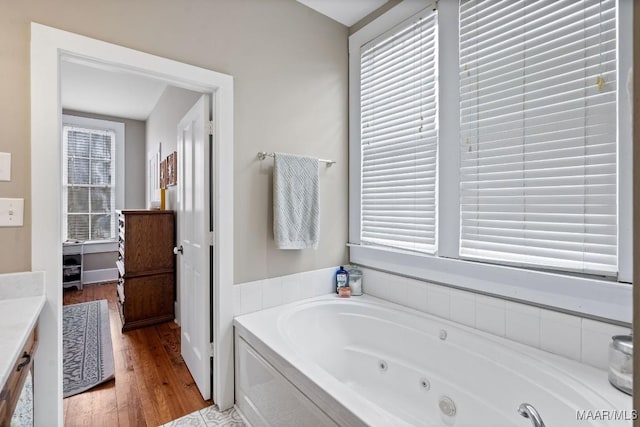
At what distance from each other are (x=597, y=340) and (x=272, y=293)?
5.58 ft

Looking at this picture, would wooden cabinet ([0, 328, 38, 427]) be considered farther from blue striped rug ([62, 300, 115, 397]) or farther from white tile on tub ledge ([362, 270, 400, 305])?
white tile on tub ledge ([362, 270, 400, 305])

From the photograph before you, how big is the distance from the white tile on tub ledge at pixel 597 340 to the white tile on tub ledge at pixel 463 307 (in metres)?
0.49

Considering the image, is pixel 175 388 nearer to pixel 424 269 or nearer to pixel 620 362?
pixel 424 269

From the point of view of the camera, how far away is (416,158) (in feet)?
6.79

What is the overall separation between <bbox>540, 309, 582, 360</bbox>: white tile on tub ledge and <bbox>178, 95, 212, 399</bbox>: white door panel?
1.86m

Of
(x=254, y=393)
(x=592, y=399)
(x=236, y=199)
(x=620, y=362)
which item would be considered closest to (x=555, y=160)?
(x=620, y=362)

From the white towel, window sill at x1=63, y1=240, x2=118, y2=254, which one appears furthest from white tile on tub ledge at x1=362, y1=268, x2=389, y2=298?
window sill at x1=63, y1=240, x2=118, y2=254

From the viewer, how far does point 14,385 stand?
3.21 feet

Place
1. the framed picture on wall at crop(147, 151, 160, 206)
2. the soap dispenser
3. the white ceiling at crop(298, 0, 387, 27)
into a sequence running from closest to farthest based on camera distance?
the white ceiling at crop(298, 0, 387, 27) → the soap dispenser → the framed picture on wall at crop(147, 151, 160, 206)

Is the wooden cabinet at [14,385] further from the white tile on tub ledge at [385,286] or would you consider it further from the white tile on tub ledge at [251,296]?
the white tile on tub ledge at [385,286]

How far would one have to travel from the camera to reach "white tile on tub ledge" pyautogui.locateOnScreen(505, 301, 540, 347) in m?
1.53

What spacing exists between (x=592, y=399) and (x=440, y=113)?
59.5 inches

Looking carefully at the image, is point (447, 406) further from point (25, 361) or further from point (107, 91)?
point (107, 91)

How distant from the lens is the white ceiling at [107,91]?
3.54 meters
